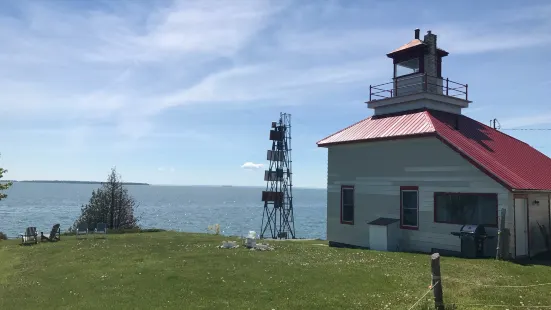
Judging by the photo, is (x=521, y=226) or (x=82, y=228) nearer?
(x=521, y=226)

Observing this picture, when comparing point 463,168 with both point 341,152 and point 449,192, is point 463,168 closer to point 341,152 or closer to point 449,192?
point 449,192

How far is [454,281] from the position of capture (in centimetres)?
1413

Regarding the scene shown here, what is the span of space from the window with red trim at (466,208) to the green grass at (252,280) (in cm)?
284

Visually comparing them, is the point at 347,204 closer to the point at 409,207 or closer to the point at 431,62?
the point at 409,207

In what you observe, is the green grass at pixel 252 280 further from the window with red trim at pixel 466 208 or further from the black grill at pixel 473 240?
the window with red trim at pixel 466 208

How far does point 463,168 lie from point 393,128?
4664 millimetres

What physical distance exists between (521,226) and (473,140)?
17.4 feet

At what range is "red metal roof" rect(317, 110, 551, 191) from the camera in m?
20.3

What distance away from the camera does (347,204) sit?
26188mm

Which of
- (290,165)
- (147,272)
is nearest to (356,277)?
(147,272)

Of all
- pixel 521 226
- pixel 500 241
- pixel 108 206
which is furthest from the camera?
pixel 108 206

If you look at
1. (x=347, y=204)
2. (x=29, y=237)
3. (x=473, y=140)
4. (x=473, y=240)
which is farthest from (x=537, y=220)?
(x=29, y=237)

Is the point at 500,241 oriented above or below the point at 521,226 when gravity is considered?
below

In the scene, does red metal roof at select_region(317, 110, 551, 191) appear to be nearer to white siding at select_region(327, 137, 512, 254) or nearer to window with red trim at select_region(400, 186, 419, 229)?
white siding at select_region(327, 137, 512, 254)
